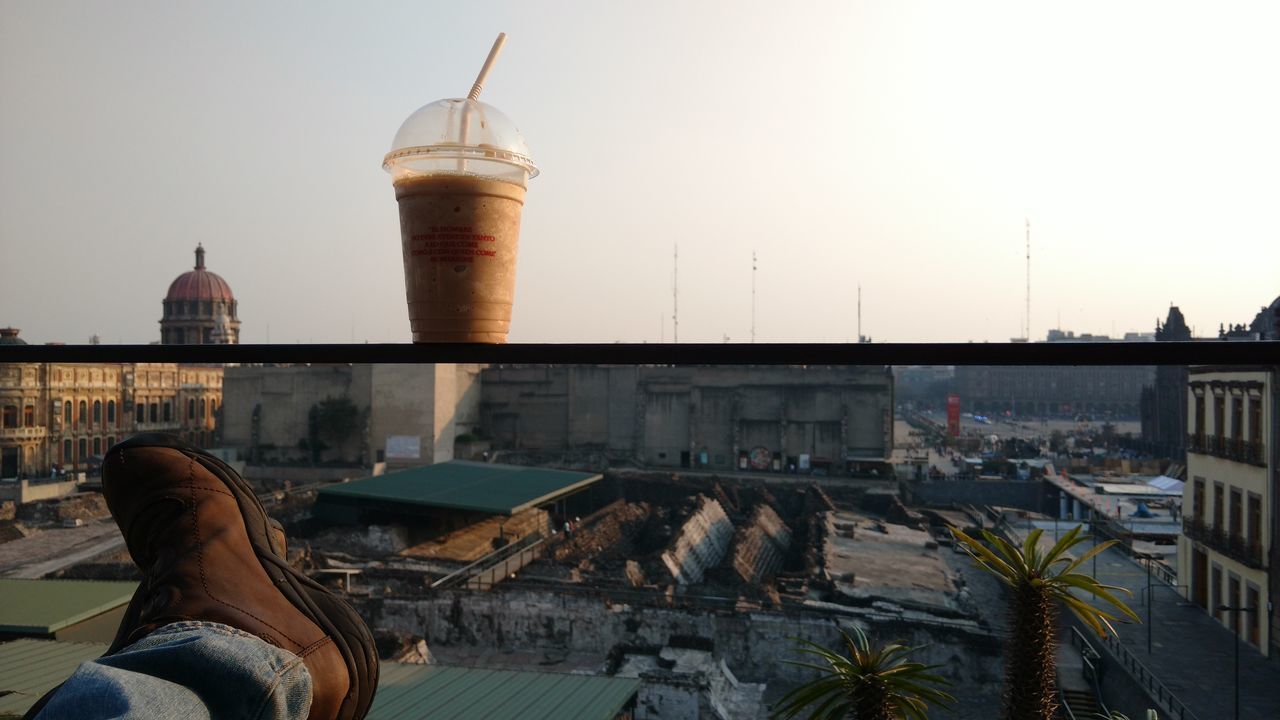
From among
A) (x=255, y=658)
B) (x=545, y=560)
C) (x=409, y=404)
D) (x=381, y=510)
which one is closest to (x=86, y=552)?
(x=381, y=510)

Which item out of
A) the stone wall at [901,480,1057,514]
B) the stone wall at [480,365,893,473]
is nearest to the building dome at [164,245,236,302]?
the stone wall at [480,365,893,473]

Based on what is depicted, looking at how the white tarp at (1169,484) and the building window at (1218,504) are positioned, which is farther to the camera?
the white tarp at (1169,484)

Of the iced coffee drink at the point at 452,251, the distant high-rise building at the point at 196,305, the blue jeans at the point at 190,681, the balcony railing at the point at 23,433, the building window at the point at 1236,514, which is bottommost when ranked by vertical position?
A: the balcony railing at the point at 23,433

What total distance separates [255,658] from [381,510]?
2282cm

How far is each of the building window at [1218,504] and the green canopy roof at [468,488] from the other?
51.3ft

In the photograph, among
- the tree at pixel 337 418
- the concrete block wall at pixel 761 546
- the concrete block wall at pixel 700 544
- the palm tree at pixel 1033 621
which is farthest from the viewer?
the tree at pixel 337 418

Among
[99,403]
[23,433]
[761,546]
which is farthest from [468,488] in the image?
[23,433]

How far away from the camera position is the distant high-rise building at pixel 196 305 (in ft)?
118

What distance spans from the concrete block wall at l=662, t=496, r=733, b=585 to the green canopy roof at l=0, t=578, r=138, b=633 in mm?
13424

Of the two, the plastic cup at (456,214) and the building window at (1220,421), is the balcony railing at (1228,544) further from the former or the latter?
the plastic cup at (456,214)

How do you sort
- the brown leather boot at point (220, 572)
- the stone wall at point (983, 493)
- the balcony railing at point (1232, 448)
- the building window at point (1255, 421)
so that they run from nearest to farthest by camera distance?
the brown leather boot at point (220, 572) → the building window at point (1255, 421) → the balcony railing at point (1232, 448) → the stone wall at point (983, 493)

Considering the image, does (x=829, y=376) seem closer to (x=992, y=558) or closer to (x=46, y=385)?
(x=46, y=385)

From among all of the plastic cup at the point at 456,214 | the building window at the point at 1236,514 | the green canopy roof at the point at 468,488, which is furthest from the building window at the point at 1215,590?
the green canopy roof at the point at 468,488

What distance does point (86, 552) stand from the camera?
1962 centimetres
